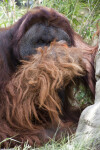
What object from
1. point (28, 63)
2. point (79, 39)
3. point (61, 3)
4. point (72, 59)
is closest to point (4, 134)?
point (28, 63)

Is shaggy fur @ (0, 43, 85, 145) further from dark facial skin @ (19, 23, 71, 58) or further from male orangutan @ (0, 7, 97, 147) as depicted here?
dark facial skin @ (19, 23, 71, 58)

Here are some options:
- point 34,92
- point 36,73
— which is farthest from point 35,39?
point 34,92

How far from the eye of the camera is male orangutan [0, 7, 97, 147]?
2559mm

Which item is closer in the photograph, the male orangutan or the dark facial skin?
the male orangutan

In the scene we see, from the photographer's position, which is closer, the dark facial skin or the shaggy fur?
the shaggy fur

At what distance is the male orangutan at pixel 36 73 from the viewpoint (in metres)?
2.56

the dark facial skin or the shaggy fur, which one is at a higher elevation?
the dark facial skin

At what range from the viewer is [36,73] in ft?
8.48

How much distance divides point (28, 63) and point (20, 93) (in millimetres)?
307

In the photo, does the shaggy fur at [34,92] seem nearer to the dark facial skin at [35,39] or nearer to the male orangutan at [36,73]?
the male orangutan at [36,73]

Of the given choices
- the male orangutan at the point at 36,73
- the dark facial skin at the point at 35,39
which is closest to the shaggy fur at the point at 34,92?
the male orangutan at the point at 36,73

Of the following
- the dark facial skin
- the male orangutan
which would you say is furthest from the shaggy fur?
the dark facial skin

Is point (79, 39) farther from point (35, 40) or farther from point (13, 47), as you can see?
point (13, 47)

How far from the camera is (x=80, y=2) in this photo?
13.3ft
